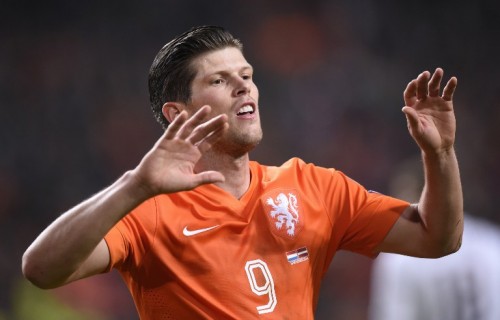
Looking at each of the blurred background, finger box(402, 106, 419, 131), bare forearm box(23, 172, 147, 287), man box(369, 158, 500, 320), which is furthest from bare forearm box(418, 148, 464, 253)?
the blurred background

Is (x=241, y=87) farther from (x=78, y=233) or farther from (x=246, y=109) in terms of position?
(x=78, y=233)

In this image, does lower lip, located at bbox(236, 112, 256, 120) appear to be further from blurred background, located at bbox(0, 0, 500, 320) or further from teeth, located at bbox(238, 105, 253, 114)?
blurred background, located at bbox(0, 0, 500, 320)

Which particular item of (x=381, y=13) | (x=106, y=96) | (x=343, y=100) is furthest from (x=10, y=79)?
(x=381, y=13)

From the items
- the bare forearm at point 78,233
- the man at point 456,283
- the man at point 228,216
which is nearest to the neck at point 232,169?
the man at point 228,216

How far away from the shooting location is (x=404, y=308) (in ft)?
13.7

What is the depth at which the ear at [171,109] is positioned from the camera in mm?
3160

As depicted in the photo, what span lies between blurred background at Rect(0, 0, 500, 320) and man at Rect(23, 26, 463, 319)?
385cm

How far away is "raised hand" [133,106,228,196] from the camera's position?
240 centimetres

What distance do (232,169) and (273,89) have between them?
4.83m

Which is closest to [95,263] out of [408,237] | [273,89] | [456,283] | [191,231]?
[191,231]

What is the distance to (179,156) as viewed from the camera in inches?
96.5

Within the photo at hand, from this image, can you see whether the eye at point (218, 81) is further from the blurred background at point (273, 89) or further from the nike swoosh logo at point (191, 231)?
the blurred background at point (273, 89)

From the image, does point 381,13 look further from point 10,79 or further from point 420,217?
point 420,217

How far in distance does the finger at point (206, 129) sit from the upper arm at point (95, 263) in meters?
0.44
